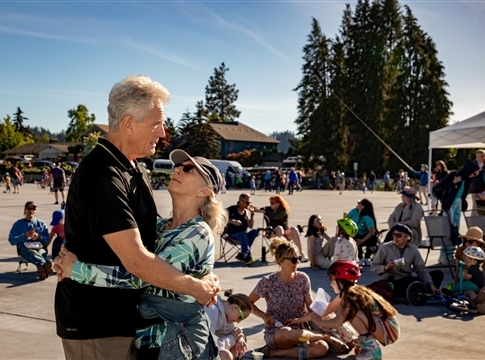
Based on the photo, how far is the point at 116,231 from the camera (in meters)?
2.21

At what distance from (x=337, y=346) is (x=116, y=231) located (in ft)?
13.6

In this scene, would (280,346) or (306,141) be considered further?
(306,141)

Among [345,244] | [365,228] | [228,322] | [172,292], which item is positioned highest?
[172,292]

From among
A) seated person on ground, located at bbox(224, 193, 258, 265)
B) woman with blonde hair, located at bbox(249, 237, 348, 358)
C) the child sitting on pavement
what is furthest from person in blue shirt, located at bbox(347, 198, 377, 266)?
the child sitting on pavement

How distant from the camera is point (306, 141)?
213 ft

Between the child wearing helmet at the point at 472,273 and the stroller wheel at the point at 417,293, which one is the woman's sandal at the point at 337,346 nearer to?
the stroller wheel at the point at 417,293

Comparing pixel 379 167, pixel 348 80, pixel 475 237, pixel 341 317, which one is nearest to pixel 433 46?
pixel 348 80

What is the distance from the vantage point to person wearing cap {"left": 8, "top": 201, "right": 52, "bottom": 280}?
9.40 m

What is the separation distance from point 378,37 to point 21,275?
5785 cm

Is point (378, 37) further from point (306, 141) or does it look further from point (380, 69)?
point (306, 141)

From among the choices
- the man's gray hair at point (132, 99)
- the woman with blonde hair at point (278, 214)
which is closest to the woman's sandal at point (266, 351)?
the man's gray hair at point (132, 99)

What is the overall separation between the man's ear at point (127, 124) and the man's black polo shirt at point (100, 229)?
94mm

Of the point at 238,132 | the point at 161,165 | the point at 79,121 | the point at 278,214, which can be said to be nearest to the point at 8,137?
the point at 79,121

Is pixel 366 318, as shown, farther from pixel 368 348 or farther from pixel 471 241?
pixel 471 241
